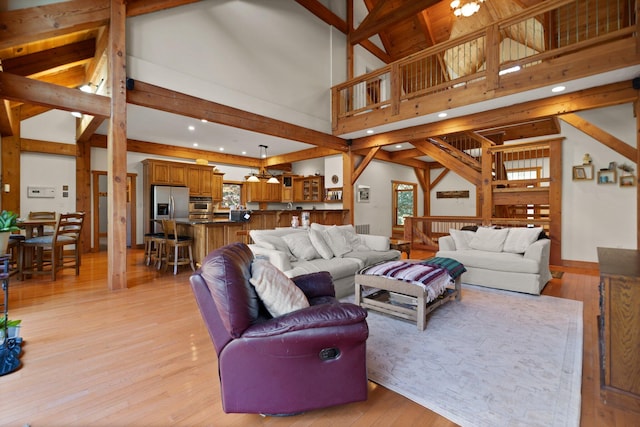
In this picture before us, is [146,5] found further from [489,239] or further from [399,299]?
[489,239]

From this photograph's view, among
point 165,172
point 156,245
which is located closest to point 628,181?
point 156,245

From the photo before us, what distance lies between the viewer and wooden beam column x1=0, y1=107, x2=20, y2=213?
18.3ft

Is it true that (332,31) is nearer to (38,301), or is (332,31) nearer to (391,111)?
(391,111)

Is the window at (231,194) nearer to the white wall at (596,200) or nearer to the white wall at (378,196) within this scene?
the white wall at (378,196)

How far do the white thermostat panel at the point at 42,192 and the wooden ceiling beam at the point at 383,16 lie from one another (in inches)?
297

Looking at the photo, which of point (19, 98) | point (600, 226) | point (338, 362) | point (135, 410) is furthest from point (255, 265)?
point (600, 226)

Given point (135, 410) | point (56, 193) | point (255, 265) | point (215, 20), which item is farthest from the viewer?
point (56, 193)

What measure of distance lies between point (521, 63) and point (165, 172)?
766 cm

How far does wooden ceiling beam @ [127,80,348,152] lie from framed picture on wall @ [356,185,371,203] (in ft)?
5.98

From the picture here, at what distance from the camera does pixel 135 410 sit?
159 centimetres

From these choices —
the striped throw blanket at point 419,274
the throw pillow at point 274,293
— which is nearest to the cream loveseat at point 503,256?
the striped throw blanket at point 419,274

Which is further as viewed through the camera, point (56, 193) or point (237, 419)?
point (56, 193)

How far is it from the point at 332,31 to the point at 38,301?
24.1 ft

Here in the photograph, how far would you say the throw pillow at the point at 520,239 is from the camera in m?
4.17
